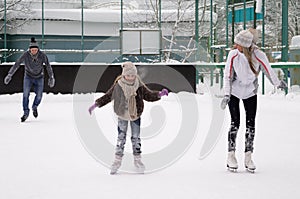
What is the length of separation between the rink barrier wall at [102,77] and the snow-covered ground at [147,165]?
20.3 ft

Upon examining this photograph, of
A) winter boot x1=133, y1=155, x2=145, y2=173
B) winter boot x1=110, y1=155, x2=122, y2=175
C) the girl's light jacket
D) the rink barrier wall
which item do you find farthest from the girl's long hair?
the rink barrier wall

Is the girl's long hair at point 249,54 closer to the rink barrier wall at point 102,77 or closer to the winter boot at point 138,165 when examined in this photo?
the winter boot at point 138,165

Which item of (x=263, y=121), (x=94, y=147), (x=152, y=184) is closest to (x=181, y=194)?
(x=152, y=184)

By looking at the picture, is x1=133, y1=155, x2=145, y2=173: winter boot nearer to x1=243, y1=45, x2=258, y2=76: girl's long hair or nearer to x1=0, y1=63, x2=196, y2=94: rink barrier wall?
x1=243, y1=45, x2=258, y2=76: girl's long hair

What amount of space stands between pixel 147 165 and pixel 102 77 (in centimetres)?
1219

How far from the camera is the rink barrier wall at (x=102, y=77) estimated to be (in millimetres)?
17578

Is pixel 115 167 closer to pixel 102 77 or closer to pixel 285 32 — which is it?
pixel 102 77

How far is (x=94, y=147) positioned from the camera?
761cm

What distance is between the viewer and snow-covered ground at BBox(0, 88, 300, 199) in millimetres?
4926

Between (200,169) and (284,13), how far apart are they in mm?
12694

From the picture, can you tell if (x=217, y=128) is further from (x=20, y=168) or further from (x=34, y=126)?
(x=20, y=168)

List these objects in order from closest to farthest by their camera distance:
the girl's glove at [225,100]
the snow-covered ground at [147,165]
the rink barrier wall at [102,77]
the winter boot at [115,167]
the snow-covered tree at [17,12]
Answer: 1. the snow-covered ground at [147,165]
2. the winter boot at [115,167]
3. the girl's glove at [225,100]
4. the rink barrier wall at [102,77]
5. the snow-covered tree at [17,12]

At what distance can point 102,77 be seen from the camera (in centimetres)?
1836

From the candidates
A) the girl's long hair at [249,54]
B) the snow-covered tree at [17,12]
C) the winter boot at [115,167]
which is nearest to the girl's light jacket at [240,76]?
the girl's long hair at [249,54]
